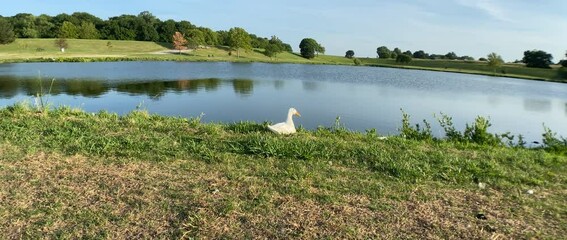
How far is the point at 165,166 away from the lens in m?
5.39

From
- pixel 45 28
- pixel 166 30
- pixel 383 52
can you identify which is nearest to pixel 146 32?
pixel 166 30

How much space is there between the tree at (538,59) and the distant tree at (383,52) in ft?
171

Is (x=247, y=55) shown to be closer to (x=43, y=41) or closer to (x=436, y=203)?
(x=43, y=41)

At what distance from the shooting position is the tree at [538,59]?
293ft

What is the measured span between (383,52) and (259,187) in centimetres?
14676

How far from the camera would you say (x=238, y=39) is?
10119cm

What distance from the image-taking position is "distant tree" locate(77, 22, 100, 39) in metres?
101

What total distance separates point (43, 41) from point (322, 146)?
307ft

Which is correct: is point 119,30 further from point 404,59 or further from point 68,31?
point 404,59

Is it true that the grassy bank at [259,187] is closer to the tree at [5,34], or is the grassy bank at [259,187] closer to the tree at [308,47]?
the tree at [5,34]

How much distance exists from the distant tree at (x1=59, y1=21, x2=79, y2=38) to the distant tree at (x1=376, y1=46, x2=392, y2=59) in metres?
98.3

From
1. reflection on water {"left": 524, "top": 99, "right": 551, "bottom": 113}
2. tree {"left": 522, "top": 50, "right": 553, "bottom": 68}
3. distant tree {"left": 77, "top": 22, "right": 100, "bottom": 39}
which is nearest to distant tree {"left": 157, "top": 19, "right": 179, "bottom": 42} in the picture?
distant tree {"left": 77, "top": 22, "right": 100, "bottom": 39}

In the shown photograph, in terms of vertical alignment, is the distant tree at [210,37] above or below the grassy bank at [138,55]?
above

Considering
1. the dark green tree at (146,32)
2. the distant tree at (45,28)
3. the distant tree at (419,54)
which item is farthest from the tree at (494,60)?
the distant tree at (45,28)
